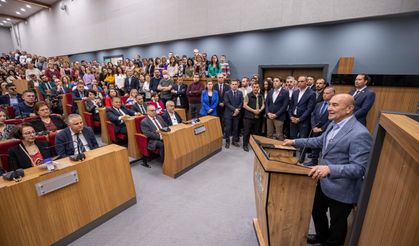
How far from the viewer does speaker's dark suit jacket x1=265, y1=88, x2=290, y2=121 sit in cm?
420

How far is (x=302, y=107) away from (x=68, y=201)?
3.98 metres

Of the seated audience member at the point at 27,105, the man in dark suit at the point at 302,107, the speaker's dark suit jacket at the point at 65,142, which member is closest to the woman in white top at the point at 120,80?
the seated audience member at the point at 27,105

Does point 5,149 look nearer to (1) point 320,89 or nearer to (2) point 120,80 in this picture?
(1) point 320,89

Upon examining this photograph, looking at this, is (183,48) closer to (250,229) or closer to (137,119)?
(137,119)

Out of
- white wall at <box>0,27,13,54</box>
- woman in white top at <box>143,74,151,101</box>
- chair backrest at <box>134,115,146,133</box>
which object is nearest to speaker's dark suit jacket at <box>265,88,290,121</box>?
chair backrest at <box>134,115,146,133</box>

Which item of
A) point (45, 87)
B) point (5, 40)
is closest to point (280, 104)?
point (45, 87)

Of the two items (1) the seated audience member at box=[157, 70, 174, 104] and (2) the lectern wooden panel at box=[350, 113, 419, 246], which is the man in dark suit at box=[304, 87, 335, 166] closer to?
(2) the lectern wooden panel at box=[350, 113, 419, 246]

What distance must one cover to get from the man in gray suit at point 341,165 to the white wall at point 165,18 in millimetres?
5128

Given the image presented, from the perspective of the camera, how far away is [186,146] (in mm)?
3463

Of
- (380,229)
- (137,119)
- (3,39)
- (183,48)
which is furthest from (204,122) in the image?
(3,39)

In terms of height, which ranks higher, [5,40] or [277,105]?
[5,40]

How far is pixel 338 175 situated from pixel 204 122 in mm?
2742

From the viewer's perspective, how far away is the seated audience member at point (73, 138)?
2602 millimetres

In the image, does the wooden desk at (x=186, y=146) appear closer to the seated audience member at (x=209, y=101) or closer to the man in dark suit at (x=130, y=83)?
the seated audience member at (x=209, y=101)
